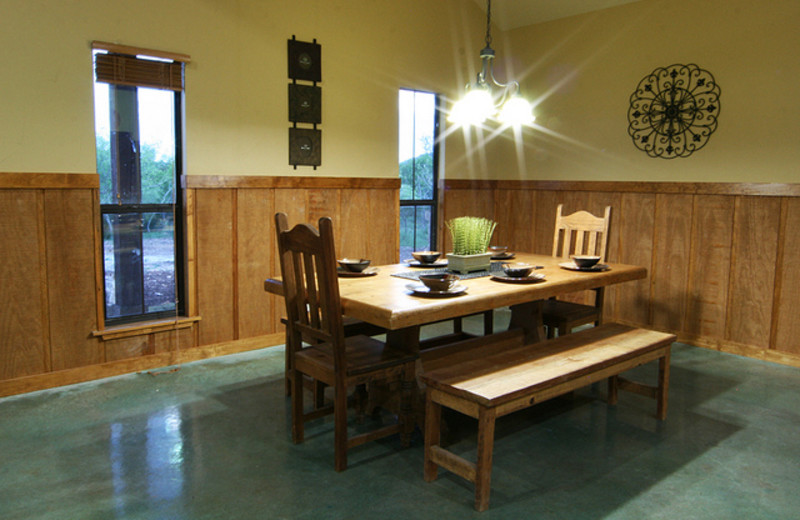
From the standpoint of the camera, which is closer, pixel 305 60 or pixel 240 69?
pixel 240 69

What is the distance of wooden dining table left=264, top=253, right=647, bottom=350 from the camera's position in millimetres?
2465

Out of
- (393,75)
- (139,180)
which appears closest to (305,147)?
(393,75)

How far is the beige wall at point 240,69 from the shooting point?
3.38 m

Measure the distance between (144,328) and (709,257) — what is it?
12.8 feet

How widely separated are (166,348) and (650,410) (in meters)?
2.91

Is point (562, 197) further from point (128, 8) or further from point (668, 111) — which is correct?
point (128, 8)

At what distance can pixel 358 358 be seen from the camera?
107 inches

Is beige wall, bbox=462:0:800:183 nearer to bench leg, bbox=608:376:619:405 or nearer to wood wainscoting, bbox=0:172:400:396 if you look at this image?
wood wainscoting, bbox=0:172:400:396

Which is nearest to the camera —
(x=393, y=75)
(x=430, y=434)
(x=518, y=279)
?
(x=430, y=434)

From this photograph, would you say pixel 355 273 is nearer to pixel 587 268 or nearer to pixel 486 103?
pixel 486 103

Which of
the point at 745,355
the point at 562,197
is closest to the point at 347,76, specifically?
the point at 562,197

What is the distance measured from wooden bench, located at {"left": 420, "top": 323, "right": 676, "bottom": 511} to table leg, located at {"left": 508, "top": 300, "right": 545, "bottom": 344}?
0.45ft

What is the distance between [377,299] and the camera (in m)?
2.60

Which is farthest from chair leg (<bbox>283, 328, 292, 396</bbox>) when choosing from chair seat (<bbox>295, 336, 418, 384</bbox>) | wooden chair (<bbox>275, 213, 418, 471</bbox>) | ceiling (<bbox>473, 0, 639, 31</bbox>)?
ceiling (<bbox>473, 0, 639, 31</bbox>)
